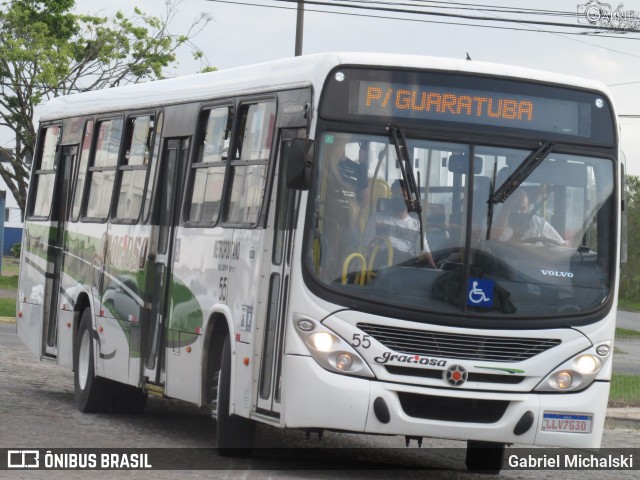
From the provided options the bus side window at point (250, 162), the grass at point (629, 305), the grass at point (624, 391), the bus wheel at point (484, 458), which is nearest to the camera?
the bus side window at point (250, 162)

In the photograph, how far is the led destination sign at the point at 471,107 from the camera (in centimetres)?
1045

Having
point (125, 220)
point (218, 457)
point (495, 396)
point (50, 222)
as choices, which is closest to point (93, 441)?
point (218, 457)

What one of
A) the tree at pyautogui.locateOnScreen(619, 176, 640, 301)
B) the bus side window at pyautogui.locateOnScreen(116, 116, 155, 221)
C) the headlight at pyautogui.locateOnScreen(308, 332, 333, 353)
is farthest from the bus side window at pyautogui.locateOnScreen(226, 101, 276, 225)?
the tree at pyautogui.locateOnScreen(619, 176, 640, 301)

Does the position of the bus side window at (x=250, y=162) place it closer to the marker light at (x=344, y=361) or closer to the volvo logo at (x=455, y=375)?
the marker light at (x=344, y=361)

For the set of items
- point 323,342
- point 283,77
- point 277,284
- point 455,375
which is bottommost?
point 455,375

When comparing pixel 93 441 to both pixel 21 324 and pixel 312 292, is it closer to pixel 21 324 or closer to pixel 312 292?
pixel 312 292

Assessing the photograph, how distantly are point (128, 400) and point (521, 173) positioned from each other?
20.1 feet

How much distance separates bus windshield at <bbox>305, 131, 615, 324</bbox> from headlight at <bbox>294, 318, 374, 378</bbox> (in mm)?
301

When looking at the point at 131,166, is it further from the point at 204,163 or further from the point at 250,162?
the point at 250,162

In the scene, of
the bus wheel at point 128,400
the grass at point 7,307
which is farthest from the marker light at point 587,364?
the grass at point 7,307

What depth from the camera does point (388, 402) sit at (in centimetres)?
1004

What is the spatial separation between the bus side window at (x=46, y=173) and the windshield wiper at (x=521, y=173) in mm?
7847

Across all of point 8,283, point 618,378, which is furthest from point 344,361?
point 8,283

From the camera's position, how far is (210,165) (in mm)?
12484
